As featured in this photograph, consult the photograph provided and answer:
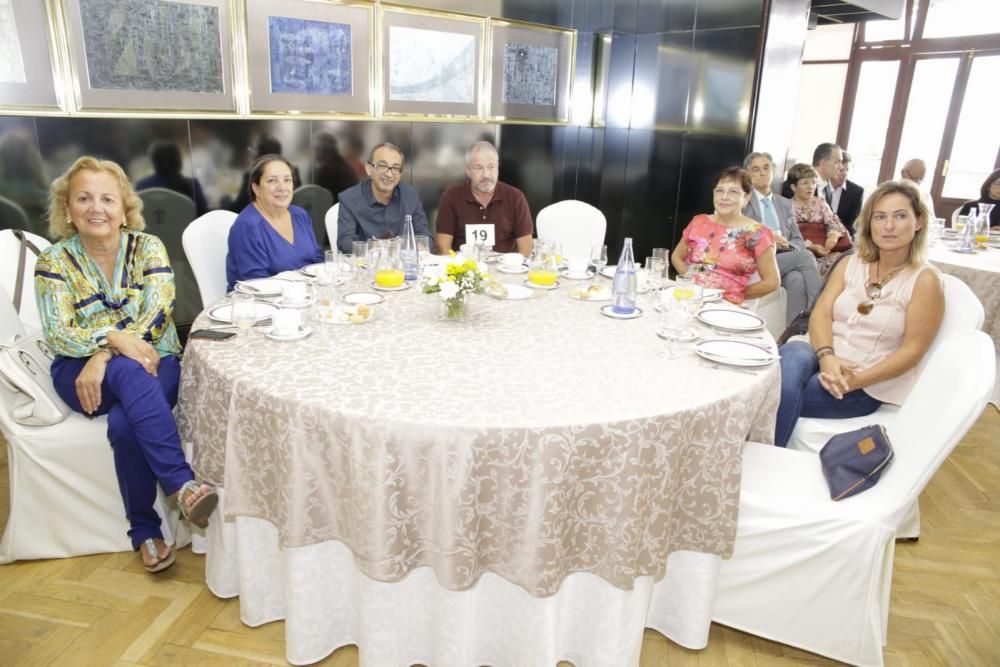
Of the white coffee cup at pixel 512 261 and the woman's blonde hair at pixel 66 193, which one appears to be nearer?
the woman's blonde hair at pixel 66 193

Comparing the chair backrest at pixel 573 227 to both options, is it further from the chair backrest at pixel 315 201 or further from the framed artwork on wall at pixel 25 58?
the framed artwork on wall at pixel 25 58

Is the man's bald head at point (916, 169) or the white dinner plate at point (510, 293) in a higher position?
the man's bald head at point (916, 169)

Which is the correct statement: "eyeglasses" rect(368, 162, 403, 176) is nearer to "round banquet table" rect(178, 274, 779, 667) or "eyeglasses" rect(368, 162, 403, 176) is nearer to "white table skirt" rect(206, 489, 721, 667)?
"round banquet table" rect(178, 274, 779, 667)

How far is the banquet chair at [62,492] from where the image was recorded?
225 centimetres

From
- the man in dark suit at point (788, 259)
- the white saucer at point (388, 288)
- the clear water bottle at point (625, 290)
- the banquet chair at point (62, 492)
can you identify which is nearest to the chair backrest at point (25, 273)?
the banquet chair at point (62, 492)

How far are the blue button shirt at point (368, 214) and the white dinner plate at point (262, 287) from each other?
3.06ft

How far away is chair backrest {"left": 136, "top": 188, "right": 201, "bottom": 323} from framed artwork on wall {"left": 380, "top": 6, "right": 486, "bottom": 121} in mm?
1595

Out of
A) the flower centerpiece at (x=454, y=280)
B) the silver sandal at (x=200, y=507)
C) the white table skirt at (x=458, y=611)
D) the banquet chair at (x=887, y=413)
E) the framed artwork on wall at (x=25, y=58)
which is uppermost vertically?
the framed artwork on wall at (x=25, y=58)

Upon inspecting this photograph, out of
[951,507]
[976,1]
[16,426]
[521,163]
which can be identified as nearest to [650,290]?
[951,507]

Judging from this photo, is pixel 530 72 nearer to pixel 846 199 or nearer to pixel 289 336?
pixel 846 199

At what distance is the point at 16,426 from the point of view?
2229mm

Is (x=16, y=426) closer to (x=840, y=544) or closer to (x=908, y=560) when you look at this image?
(x=840, y=544)

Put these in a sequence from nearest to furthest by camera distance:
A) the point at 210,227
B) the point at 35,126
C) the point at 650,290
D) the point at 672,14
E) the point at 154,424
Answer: the point at 154,424
the point at 650,290
the point at 210,227
the point at 35,126
the point at 672,14

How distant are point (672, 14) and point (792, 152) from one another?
453cm
